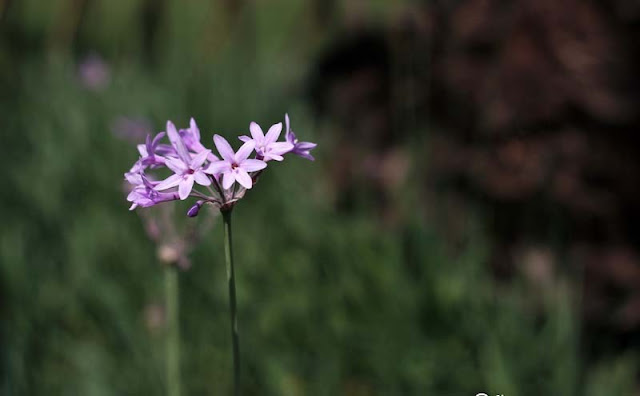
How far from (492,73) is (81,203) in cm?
135

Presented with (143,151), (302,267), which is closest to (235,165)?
(143,151)

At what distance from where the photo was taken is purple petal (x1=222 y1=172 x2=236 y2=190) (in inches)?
25.0

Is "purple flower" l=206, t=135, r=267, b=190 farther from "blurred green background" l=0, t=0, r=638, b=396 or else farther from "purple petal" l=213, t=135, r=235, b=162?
"blurred green background" l=0, t=0, r=638, b=396

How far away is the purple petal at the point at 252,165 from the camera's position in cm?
66

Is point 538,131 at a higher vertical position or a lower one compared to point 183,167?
higher

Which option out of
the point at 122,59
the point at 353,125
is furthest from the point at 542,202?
the point at 122,59

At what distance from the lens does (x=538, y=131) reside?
199cm

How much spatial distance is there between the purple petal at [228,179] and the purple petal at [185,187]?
0.03m

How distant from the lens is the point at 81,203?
227 centimetres

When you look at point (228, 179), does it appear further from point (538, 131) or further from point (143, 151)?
point (538, 131)

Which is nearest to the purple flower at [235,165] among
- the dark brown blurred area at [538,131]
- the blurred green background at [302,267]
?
the blurred green background at [302,267]

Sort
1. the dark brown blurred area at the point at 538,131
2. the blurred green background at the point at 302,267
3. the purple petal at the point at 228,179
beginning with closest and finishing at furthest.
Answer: the purple petal at the point at 228,179 → the blurred green background at the point at 302,267 → the dark brown blurred area at the point at 538,131

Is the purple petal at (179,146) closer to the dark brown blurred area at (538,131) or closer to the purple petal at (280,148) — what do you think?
the purple petal at (280,148)

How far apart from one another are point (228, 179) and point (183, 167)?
0.06 metres
